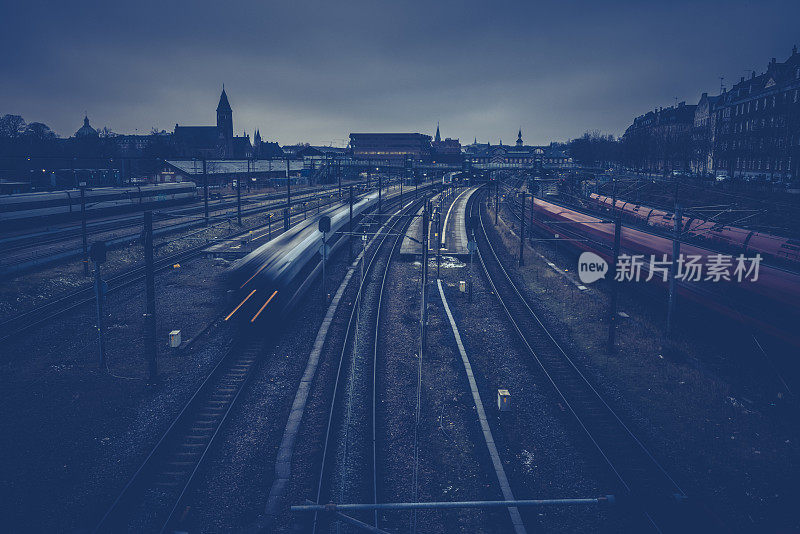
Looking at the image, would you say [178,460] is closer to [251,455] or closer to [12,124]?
[251,455]

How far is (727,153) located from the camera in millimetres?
57094

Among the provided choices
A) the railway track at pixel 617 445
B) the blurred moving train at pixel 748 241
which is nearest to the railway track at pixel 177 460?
the railway track at pixel 617 445

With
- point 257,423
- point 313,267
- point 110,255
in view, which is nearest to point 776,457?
point 257,423

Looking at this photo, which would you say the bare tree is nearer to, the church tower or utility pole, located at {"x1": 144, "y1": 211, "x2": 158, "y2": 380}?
the church tower

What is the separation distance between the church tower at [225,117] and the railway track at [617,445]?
132 metres

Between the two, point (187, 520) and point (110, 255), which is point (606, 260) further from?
point (110, 255)

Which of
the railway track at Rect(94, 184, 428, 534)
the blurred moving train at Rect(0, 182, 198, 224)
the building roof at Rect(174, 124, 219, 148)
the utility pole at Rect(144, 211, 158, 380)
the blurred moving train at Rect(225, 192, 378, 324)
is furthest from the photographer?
the building roof at Rect(174, 124, 219, 148)

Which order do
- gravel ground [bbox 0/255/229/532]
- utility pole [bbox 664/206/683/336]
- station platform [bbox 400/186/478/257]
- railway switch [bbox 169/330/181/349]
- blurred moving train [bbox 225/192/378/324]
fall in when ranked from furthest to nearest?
station platform [bbox 400/186/478/257]
blurred moving train [bbox 225/192/378/324]
railway switch [bbox 169/330/181/349]
utility pole [bbox 664/206/683/336]
gravel ground [bbox 0/255/229/532]

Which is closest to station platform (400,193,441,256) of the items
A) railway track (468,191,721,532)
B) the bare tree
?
railway track (468,191,721,532)

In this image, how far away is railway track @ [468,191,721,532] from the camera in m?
9.22

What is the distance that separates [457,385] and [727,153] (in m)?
59.7

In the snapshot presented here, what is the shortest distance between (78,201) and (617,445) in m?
47.7

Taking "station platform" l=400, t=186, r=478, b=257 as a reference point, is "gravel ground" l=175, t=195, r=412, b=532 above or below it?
below

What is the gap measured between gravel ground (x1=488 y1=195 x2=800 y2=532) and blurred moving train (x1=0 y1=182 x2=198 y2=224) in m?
38.0
